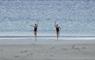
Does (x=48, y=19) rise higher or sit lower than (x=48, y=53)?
lower

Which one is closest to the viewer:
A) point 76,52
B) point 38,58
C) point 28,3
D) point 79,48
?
point 38,58

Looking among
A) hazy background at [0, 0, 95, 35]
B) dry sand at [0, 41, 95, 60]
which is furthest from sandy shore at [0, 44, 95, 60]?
hazy background at [0, 0, 95, 35]

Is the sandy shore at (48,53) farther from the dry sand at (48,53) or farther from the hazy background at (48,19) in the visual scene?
the hazy background at (48,19)

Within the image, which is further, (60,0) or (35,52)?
(60,0)

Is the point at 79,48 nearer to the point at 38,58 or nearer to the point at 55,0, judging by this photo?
the point at 38,58

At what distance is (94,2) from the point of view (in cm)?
12738

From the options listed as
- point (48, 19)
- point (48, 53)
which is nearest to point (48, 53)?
point (48, 53)

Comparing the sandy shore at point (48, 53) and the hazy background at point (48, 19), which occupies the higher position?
the sandy shore at point (48, 53)

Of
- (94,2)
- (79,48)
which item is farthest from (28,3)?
(79,48)

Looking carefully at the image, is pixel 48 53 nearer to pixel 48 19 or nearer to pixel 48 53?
pixel 48 53

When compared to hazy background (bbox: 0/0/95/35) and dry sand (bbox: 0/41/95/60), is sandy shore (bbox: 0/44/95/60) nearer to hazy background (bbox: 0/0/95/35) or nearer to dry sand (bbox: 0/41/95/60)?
dry sand (bbox: 0/41/95/60)

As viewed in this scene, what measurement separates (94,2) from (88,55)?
104 metres

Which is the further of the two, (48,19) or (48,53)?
(48,19)

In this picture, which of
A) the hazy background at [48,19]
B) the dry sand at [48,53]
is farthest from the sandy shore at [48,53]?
the hazy background at [48,19]
